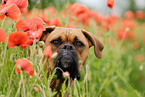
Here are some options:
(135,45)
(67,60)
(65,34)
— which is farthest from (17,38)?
(135,45)

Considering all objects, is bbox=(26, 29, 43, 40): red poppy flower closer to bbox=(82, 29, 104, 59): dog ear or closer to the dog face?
the dog face

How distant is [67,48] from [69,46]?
32 mm

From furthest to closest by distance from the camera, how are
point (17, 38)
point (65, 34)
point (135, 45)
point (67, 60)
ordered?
point (135, 45)
point (65, 34)
point (67, 60)
point (17, 38)

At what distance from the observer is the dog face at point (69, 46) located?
249 centimetres

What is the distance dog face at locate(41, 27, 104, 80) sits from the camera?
97.9 inches

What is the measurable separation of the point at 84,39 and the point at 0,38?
1231 millimetres

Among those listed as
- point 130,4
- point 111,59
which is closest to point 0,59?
point 111,59

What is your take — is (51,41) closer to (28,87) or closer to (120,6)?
(28,87)

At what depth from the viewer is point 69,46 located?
2.52 metres

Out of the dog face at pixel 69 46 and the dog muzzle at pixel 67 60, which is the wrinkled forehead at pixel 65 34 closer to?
the dog face at pixel 69 46

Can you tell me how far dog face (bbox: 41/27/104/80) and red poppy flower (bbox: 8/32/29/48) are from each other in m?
0.73

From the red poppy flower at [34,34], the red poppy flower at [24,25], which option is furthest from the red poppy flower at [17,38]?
the red poppy flower at [24,25]

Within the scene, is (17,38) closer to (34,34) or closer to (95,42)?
(34,34)

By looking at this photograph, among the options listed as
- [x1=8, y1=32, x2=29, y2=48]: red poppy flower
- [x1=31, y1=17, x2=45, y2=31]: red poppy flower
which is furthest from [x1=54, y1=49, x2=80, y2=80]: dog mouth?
[x1=8, y1=32, x2=29, y2=48]: red poppy flower
